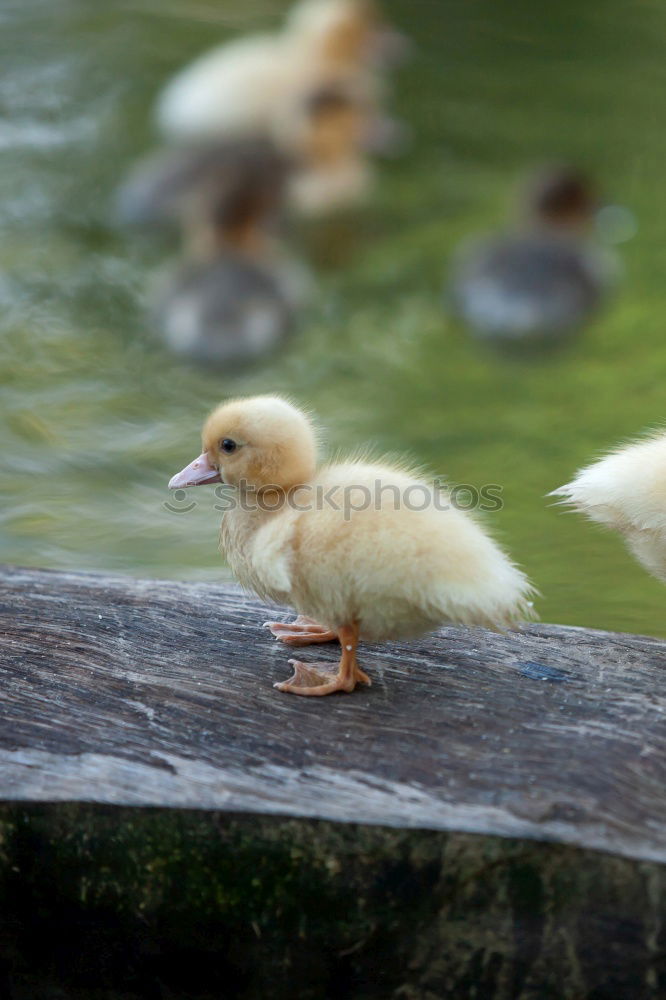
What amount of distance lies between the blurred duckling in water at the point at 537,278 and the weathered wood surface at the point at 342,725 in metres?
2.87

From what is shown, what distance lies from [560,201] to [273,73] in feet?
6.83

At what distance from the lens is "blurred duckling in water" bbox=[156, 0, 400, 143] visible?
634cm

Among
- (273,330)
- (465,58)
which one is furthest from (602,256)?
(465,58)

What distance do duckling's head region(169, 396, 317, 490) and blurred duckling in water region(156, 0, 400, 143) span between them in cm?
463

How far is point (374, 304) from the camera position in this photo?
478 cm

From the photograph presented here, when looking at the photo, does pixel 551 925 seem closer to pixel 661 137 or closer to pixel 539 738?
pixel 539 738

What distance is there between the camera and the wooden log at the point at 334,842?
56.2 inches

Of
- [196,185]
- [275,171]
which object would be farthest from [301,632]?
[275,171]

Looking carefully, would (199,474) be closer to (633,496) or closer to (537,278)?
(633,496)

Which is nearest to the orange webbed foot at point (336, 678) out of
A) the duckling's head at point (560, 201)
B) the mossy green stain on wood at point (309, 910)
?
the mossy green stain on wood at point (309, 910)

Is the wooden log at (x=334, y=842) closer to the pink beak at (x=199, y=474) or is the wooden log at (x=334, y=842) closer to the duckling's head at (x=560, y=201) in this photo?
the pink beak at (x=199, y=474)

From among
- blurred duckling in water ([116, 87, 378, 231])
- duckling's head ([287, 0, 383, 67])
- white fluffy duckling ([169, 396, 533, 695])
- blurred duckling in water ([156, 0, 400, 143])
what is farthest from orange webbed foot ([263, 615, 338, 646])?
duckling's head ([287, 0, 383, 67])

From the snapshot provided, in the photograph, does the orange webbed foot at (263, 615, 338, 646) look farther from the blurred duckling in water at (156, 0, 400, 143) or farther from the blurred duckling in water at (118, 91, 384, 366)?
the blurred duckling in water at (156, 0, 400, 143)

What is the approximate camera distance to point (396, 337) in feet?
14.7
